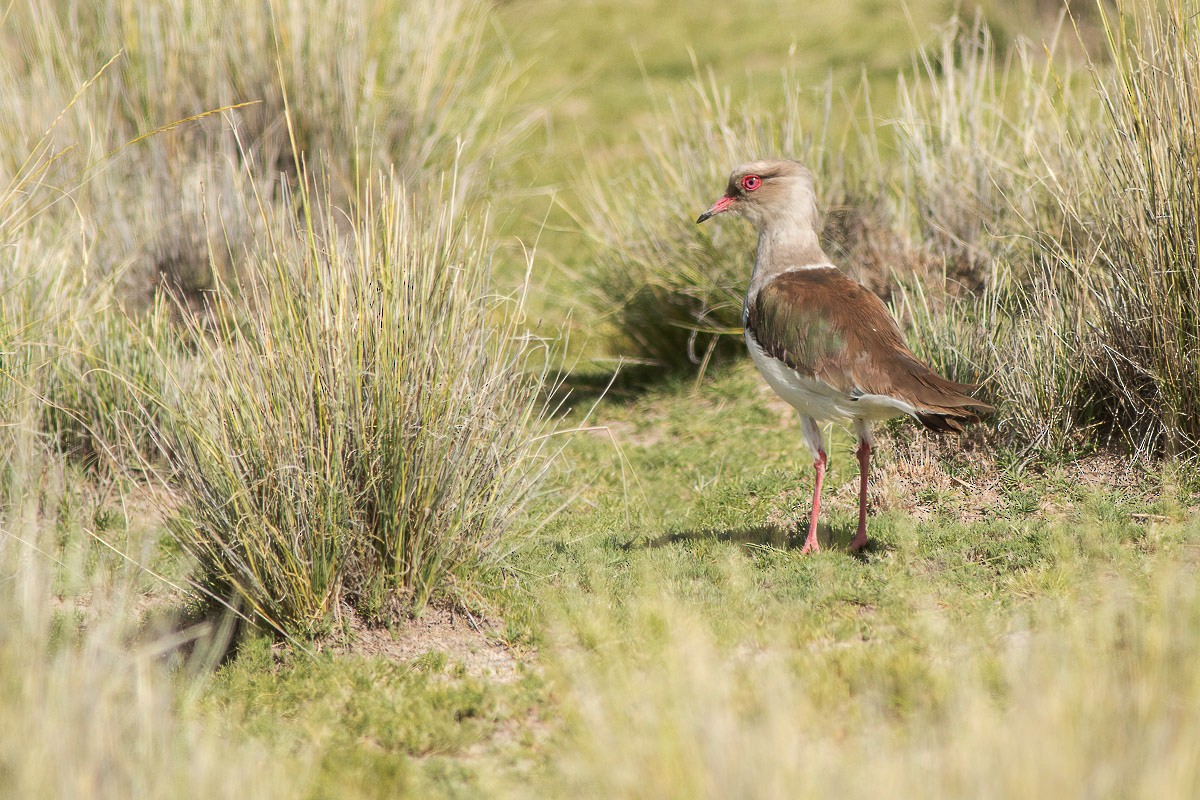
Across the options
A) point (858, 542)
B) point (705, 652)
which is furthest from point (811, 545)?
point (705, 652)

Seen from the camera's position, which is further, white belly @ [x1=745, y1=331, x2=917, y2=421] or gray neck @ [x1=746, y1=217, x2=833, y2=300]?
gray neck @ [x1=746, y1=217, x2=833, y2=300]

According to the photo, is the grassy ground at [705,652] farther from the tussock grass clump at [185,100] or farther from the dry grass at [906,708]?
the tussock grass clump at [185,100]

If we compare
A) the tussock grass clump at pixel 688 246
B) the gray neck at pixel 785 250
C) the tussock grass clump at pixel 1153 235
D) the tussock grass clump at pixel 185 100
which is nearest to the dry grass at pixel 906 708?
the tussock grass clump at pixel 1153 235

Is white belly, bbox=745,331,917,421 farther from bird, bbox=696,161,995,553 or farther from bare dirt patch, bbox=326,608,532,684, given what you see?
bare dirt patch, bbox=326,608,532,684

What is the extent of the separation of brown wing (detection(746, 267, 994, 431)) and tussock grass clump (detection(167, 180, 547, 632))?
146 cm

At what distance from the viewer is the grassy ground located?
10.9 feet

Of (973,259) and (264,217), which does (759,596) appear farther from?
(973,259)

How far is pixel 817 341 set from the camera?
590 centimetres

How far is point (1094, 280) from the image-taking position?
22.6ft

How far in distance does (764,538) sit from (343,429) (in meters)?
2.47

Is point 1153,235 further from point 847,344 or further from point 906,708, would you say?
point 906,708

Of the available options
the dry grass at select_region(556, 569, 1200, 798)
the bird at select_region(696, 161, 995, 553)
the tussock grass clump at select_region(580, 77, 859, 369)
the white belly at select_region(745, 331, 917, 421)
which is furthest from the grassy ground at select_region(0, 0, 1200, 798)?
the tussock grass clump at select_region(580, 77, 859, 369)

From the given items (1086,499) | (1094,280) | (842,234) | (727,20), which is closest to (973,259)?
(842,234)

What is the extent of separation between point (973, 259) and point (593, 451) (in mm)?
3081
